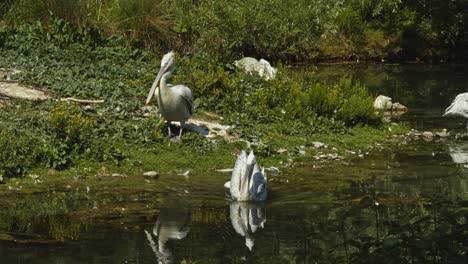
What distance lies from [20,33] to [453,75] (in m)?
12.4

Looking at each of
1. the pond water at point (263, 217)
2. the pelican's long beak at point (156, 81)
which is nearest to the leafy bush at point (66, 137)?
the pond water at point (263, 217)

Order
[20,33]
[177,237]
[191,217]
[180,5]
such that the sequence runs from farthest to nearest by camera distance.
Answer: [180,5]
[20,33]
[191,217]
[177,237]

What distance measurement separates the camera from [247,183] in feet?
35.1

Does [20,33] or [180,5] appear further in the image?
[180,5]

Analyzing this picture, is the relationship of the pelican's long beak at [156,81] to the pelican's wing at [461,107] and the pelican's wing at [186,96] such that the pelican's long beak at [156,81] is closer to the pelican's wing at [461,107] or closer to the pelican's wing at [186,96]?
the pelican's wing at [186,96]

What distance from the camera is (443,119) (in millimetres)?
17578

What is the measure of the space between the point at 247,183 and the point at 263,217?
57 centimetres

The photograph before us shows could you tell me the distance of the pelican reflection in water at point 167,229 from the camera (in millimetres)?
8734

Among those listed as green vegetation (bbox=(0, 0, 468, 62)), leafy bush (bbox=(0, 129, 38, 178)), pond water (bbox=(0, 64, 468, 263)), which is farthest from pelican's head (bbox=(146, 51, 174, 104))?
green vegetation (bbox=(0, 0, 468, 62))

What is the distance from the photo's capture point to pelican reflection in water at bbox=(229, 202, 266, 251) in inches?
375

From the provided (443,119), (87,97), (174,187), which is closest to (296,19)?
(443,119)

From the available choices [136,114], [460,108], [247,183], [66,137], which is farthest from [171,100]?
[460,108]

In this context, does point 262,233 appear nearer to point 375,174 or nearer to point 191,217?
point 191,217

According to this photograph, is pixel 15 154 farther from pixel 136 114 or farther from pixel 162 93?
pixel 136 114
